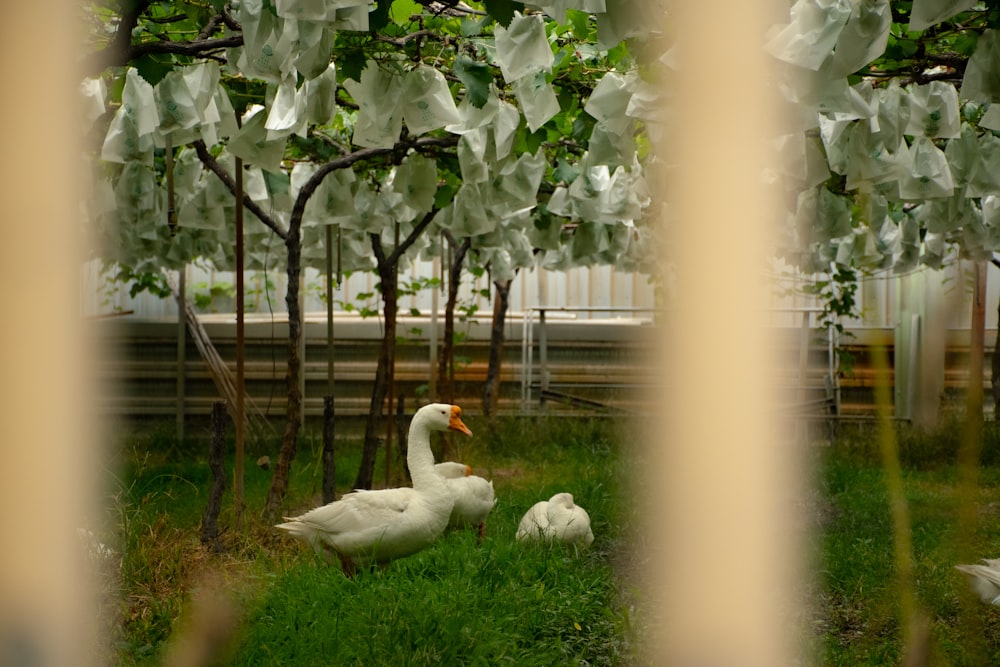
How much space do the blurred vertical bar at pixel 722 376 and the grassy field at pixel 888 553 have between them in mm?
144

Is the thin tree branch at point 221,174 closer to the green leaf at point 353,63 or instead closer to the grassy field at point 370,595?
the grassy field at point 370,595

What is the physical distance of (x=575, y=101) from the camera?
3645 mm

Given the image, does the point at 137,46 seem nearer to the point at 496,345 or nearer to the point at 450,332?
the point at 450,332

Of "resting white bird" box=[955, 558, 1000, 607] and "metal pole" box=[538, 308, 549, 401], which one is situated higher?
"metal pole" box=[538, 308, 549, 401]

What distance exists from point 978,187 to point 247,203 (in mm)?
2633

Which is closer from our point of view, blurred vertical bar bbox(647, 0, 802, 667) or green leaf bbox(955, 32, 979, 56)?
blurred vertical bar bbox(647, 0, 802, 667)

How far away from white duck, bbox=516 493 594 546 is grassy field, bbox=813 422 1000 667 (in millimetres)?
816

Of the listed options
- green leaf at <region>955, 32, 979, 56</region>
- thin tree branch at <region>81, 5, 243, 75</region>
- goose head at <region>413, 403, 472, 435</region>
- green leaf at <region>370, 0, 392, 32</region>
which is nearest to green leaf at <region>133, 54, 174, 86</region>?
thin tree branch at <region>81, 5, 243, 75</region>

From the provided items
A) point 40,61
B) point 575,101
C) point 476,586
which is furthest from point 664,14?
point 575,101

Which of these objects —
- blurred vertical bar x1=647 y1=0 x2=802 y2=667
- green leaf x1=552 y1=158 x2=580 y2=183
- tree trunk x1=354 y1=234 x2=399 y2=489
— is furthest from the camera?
tree trunk x1=354 y1=234 x2=399 y2=489

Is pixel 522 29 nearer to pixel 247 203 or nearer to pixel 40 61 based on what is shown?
pixel 40 61

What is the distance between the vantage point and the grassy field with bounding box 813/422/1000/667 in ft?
7.66

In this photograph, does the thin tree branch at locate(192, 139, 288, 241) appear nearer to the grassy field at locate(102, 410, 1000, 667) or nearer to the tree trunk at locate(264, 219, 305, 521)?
the tree trunk at locate(264, 219, 305, 521)

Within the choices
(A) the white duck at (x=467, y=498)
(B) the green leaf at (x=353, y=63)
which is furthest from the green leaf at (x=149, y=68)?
(A) the white duck at (x=467, y=498)
